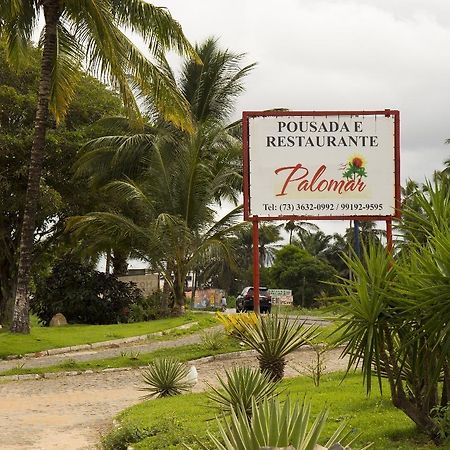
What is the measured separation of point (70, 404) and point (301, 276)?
132 ft

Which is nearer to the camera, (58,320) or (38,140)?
(38,140)

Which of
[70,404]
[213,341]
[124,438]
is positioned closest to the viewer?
[124,438]

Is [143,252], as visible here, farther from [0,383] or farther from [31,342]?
[0,383]

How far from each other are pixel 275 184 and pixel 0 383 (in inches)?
277

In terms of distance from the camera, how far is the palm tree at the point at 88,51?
17609mm

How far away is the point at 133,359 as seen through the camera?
16875 mm

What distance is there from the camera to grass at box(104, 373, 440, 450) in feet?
23.7

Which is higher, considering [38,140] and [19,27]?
A: [19,27]

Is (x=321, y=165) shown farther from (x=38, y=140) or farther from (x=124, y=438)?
(x=124, y=438)

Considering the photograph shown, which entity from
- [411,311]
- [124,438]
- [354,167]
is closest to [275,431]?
[411,311]

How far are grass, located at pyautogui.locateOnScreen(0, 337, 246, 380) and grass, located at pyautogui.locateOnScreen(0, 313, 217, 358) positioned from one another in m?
1.40

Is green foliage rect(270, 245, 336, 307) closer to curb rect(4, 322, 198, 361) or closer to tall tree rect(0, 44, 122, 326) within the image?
tall tree rect(0, 44, 122, 326)

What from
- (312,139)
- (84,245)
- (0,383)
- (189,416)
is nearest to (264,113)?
(312,139)

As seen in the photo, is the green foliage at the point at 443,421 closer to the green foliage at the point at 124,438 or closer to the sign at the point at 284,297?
the green foliage at the point at 124,438
